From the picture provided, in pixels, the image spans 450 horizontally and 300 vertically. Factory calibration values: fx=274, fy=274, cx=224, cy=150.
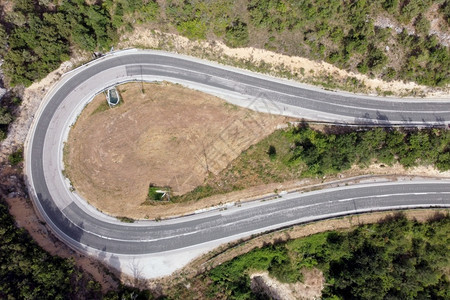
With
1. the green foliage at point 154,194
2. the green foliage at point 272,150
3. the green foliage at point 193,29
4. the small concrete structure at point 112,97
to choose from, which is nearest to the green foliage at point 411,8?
the green foliage at point 272,150

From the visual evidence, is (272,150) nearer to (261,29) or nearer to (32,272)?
(261,29)

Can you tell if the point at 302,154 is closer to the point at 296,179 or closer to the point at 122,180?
the point at 296,179

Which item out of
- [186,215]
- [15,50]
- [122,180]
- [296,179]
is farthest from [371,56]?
[15,50]

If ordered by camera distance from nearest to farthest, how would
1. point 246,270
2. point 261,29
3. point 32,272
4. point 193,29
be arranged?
point 32,272, point 193,29, point 261,29, point 246,270

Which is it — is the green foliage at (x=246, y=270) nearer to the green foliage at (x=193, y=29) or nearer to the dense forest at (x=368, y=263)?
the dense forest at (x=368, y=263)

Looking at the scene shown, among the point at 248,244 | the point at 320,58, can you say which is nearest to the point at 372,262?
the point at 248,244
